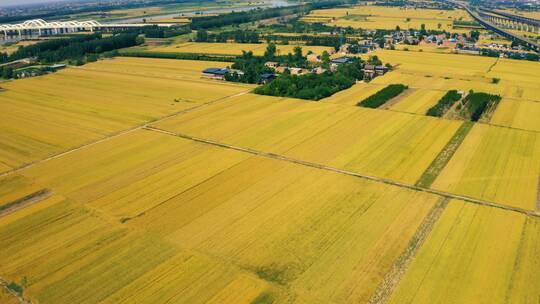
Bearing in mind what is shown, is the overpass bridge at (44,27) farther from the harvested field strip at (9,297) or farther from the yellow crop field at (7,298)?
the yellow crop field at (7,298)

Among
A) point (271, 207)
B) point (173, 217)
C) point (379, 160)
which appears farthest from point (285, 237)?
point (379, 160)

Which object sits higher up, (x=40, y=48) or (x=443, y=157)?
(x=40, y=48)

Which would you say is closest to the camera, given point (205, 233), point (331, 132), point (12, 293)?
point (12, 293)

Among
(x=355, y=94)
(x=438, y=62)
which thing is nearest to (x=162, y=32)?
(x=438, y=62)

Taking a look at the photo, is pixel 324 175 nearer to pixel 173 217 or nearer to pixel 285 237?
pixel 285 237

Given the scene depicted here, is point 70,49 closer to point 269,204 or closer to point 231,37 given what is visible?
point 231,37

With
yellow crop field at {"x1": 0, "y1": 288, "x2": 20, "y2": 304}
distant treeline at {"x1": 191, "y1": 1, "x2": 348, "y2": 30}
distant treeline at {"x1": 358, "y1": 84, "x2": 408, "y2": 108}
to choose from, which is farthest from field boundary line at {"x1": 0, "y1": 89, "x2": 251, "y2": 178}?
distant treeline at {"x1": 191, "y1": 1, "x2": 348, "y2": 30}
